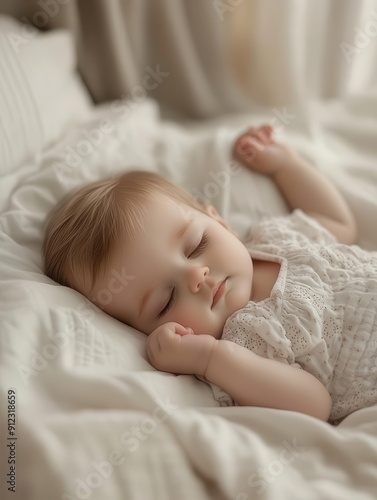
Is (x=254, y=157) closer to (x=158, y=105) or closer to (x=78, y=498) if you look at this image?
(x=158, y=105)

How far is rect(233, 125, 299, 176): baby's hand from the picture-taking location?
1481mm

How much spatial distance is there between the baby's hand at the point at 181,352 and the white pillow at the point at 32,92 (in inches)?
23.7

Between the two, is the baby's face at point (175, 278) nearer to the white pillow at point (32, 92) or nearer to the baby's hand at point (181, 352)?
the baby's hand at point (181, 352)

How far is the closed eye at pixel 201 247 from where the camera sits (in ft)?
3.70

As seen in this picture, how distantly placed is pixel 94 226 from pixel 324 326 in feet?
Answer: 1.54

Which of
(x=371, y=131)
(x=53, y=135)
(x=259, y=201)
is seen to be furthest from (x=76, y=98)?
(x=371, y=131)

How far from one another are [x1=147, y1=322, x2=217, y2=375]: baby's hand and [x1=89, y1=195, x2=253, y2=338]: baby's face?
6 centimetres

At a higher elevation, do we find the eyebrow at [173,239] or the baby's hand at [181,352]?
the eyebrow at [173,239]

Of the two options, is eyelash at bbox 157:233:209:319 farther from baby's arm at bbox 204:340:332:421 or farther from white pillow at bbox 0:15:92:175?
white pillow at bbox 0:15:92:175

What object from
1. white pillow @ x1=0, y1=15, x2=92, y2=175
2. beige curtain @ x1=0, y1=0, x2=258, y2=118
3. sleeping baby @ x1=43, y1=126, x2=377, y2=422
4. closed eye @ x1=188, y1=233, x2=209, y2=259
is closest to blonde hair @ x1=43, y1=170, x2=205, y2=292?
sleeping baby @ x1=43, y1=126, x2=377, y2=422

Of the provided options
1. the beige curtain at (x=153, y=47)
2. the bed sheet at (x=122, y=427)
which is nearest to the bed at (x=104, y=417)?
the bed sheet at (x=122, y=427)

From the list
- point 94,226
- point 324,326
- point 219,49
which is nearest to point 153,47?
point 219,49

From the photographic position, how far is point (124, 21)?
188 centimetres

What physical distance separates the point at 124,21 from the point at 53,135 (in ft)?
1.89
